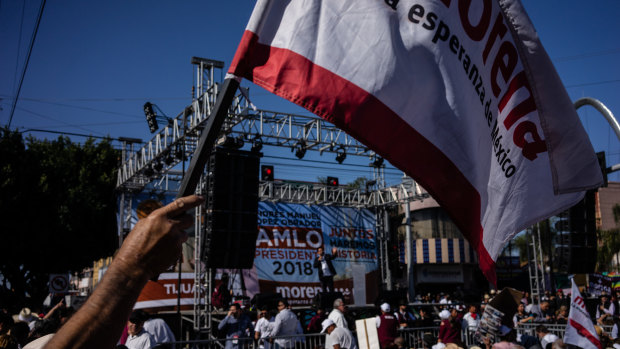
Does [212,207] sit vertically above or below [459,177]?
above

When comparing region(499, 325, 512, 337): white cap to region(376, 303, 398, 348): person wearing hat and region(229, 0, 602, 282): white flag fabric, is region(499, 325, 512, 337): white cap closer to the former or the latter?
region(376, 303, 398, 348): person wearing hat

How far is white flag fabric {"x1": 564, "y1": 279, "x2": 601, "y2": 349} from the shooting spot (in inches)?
267

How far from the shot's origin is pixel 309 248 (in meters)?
25.1

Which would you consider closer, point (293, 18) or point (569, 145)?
point (293, 18)

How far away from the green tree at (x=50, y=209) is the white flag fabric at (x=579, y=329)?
21528 mm

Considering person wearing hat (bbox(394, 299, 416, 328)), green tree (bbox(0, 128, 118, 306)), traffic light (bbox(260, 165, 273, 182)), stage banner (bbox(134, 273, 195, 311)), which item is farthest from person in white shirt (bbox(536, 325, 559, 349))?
green tree (bbox(0, 128, 118, 306))

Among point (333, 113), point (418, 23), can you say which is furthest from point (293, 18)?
point (418, 23)

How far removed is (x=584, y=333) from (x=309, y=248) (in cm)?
1859

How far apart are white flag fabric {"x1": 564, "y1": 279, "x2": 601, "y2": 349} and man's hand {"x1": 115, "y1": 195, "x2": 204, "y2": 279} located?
272 inches

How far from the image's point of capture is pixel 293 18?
2.44 meters

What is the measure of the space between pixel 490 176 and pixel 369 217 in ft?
80.1

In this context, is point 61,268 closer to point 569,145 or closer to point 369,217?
point 369,217

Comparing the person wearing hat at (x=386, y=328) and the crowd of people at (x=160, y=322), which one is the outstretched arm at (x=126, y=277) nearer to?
the crowd of people at (x=160, y=322)

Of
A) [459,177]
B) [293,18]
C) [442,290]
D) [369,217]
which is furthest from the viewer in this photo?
[442,290]
